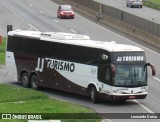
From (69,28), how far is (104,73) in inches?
1387

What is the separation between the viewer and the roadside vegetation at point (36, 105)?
23672mm

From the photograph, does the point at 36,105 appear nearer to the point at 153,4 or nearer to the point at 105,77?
the point at 105,77

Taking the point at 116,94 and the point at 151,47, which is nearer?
the point at 116,94

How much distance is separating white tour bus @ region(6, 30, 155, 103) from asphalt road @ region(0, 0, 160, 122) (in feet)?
1.82

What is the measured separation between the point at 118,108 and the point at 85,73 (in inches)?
118

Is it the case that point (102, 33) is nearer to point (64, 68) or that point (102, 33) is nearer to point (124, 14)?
point (124, 14)

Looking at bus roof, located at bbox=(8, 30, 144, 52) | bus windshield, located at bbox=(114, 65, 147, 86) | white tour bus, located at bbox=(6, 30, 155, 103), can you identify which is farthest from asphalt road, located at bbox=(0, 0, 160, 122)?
bus roof, located at bbox=(8, 30, 144, 52)

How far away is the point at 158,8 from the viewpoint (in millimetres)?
85812

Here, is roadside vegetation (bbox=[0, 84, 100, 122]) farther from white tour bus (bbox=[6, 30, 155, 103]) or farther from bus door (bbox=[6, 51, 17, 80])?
bus door (bbox=[6, 51, 17, 80])

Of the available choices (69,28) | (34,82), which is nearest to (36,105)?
(34,82)

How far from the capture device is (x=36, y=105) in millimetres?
25438

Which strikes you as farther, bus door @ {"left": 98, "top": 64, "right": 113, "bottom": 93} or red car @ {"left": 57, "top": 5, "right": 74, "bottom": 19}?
red car @ {"left": 57, "top": 5, "right": 74, "bottom": 19}

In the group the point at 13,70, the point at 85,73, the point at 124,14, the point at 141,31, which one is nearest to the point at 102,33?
the point at 124,14

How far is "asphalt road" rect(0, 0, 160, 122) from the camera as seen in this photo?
90.7 ft
